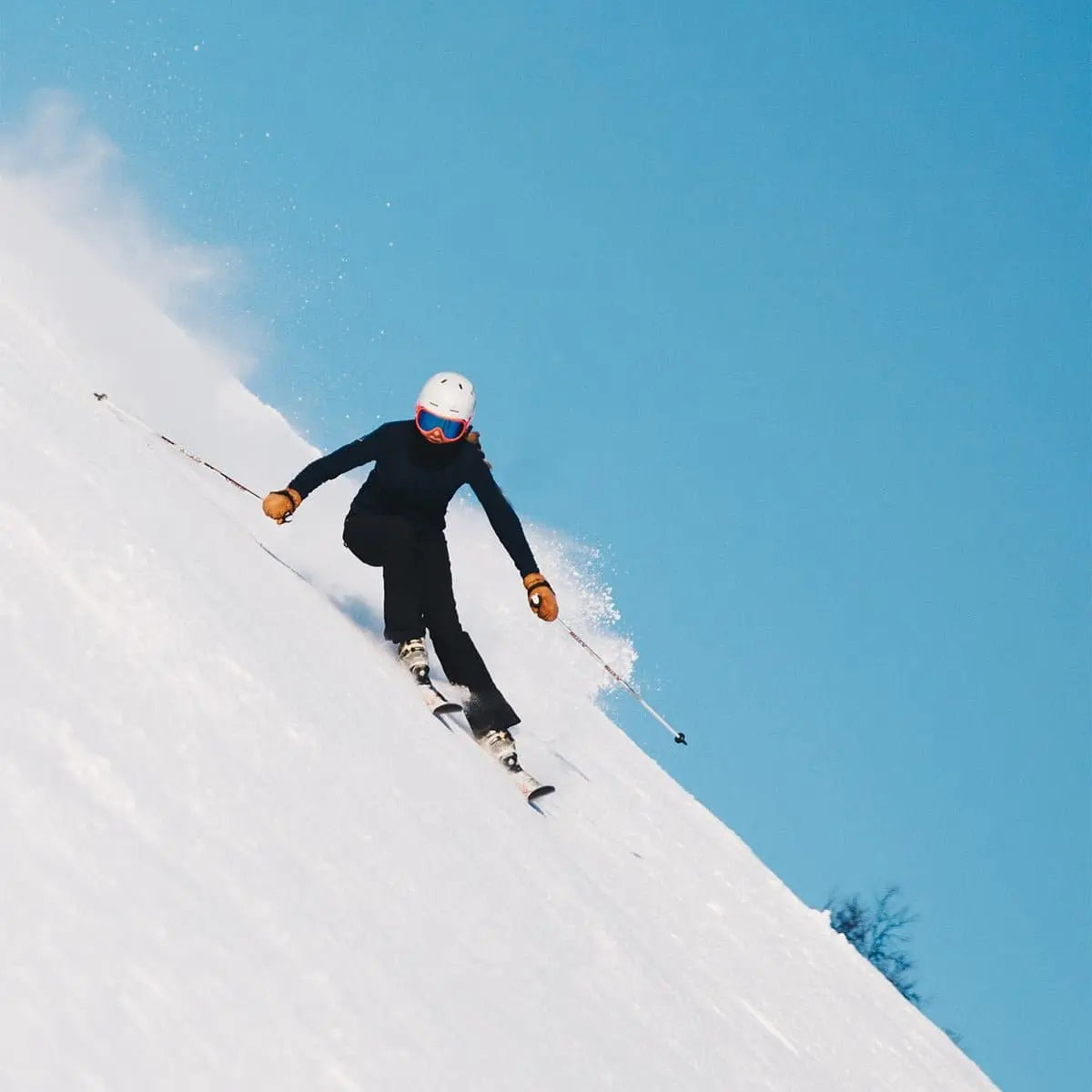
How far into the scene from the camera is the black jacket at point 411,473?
5812mm

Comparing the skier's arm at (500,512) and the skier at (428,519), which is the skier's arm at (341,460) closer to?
the skier at (428,519)

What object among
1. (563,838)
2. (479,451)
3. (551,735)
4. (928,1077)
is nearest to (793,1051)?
(563,838)

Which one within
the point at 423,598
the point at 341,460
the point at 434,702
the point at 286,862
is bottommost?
the point at 286,862

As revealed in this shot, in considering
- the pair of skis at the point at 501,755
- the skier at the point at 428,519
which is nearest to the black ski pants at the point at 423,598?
the skier at the point at 428,519

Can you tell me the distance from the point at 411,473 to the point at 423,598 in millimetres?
504

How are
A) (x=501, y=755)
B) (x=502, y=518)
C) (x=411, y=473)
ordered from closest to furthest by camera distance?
(x=501, y=755)
(x=411, y=473)
(x=502, y=518)

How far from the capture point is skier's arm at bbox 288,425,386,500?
18.7ft

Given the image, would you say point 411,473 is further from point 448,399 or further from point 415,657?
point 415,657

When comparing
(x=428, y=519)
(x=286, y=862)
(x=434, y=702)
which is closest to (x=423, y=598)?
(x=428, y=519)

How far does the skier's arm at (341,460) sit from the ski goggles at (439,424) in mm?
245

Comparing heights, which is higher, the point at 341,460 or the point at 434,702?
the point at 341,460

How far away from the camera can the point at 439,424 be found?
5688 millimetres

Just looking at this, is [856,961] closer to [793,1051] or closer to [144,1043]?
[793,1051]

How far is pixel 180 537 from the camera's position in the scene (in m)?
4.27
